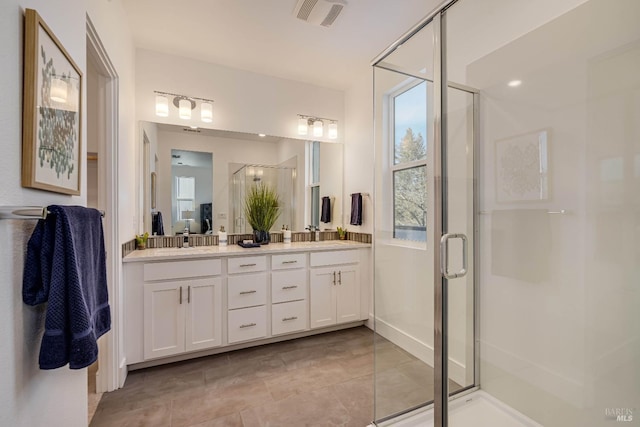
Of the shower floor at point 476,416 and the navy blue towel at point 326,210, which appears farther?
the navy blue towel at point 326,210

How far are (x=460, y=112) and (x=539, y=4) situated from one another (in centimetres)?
63

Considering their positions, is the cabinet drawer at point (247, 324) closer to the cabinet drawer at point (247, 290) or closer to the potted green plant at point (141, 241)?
the cabinet drawer at point (247, 290)

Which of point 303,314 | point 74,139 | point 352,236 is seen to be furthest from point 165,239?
point 352,236

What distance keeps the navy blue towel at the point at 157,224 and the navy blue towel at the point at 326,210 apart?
1.66 meters

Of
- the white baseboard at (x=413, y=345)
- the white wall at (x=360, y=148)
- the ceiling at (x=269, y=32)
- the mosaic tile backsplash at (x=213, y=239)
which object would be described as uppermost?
the ceiling at (x=269, y=32)

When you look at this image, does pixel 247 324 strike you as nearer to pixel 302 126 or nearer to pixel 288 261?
pixel 288 261

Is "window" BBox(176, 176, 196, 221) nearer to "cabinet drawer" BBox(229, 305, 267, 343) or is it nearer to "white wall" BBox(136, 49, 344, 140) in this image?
"white wall" BBox(136, 49, 344, 140)

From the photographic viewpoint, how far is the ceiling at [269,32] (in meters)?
2.05

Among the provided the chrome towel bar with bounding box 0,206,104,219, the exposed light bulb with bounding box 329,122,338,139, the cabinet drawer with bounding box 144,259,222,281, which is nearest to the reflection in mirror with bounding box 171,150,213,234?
the cabinet drawer with bounding box 144,259,222,281

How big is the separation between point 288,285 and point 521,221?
187 centimetres

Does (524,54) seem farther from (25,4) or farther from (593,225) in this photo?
(25,4)

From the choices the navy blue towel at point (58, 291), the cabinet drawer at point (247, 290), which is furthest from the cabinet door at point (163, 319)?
the navy blue towel at point (58, 291)

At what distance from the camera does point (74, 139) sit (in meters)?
1.20

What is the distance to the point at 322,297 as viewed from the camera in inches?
112
